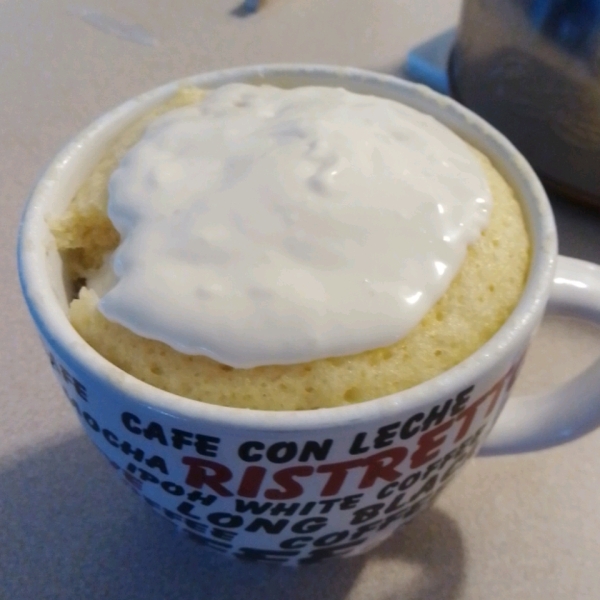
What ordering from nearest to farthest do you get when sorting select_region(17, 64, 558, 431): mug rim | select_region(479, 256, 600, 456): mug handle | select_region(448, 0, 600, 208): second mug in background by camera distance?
1. select_region(17, 64, 558, 431): mug rim
2. select_region(479, 256, 600, 456): mug handle
3. select_region(448, 0, 600, 208): second mug in background

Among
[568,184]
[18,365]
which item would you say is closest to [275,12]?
[568,184]

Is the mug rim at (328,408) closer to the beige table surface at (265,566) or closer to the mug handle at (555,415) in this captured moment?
the mug handle at (555,415)

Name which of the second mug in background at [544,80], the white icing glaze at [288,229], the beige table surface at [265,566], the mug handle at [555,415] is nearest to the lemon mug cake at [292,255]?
the white icing glaze at [288,229]

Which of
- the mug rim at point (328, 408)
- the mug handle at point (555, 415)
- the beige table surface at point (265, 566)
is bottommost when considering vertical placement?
the beige table surface at point (265, 566)

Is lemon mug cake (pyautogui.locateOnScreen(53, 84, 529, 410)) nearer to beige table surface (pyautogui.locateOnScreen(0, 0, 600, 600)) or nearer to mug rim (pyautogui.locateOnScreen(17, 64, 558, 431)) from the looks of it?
mug rim (pyautogui.locateOnScreen(17, 64, 558, 431))

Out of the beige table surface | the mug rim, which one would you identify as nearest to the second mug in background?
the beige table surface

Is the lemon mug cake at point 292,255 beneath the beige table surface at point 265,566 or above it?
above

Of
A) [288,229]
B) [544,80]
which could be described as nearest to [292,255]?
[288,229]

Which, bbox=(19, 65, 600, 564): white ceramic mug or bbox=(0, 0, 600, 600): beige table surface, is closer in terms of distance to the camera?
bbox=(19, 65, 600, 564): white ceramic mug
